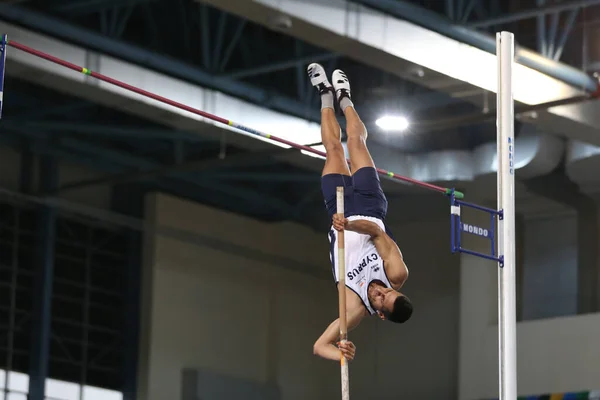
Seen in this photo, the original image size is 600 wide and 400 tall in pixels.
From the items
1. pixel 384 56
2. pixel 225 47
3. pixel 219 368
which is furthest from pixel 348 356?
pixel 219 368

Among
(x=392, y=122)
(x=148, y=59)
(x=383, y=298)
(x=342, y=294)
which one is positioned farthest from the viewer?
(x=148, y=59)

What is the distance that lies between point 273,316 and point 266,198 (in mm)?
1939

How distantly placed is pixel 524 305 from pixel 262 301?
462 cm

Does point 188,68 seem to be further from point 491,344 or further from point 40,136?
point 491,344

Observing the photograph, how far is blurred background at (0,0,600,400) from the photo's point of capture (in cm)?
1450

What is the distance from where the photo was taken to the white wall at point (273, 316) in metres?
19.7

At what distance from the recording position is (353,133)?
9.59m

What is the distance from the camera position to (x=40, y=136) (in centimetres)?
1870

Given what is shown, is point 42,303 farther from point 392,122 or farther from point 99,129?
point 392,122

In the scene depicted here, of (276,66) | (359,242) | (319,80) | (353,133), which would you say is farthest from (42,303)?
(359,242)

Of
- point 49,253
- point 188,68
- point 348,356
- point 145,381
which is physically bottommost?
point 348,356

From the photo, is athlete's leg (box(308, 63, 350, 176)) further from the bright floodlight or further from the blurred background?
the bright floodlight

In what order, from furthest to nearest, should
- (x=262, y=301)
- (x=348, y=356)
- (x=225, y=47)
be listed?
(x=262, y=301), (x=225, y=47), (x=348, y=356)

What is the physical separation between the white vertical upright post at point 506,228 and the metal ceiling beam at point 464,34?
404 cm
